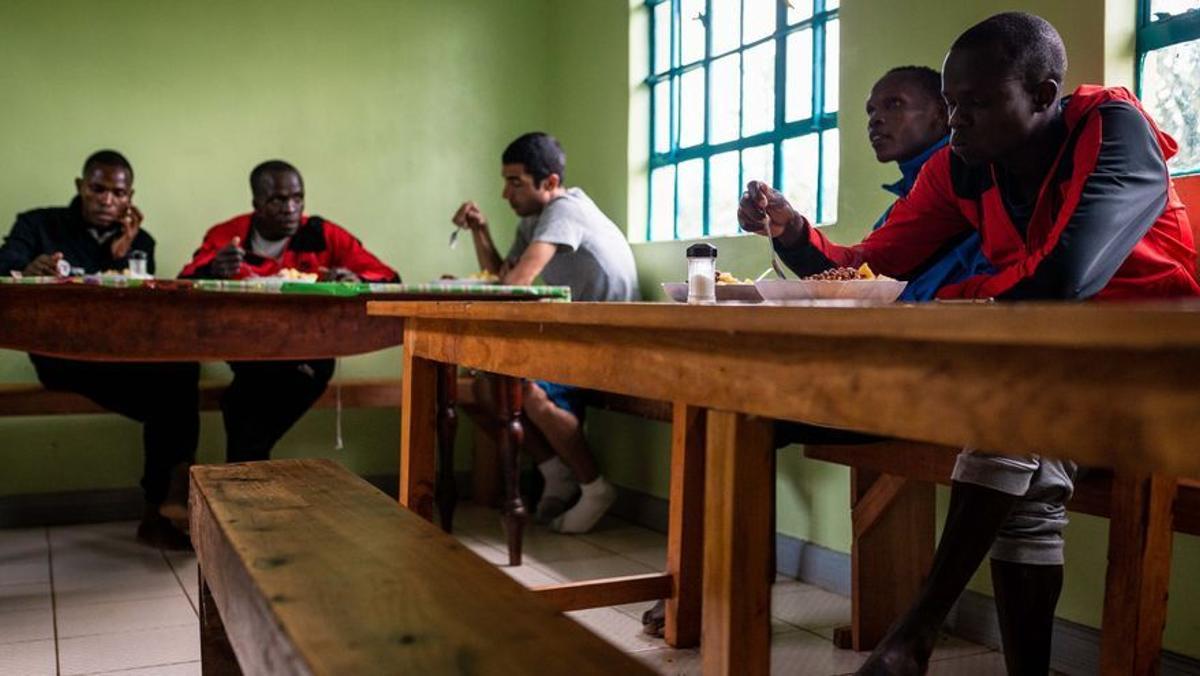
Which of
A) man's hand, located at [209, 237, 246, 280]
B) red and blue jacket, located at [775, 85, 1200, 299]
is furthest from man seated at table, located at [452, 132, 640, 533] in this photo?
red and blue jacket, located at [775, 85, 1200, 299]

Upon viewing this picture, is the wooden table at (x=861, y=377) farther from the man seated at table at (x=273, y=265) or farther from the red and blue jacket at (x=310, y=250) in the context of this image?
the red and blue jacket at (x=310, y=250)

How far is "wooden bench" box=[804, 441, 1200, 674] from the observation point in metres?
1.74

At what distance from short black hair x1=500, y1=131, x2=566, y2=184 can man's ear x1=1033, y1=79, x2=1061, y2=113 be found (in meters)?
2.23

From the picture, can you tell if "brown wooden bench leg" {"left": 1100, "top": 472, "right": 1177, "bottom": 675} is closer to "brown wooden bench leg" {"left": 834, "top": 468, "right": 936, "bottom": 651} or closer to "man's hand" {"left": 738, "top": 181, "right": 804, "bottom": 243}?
"brown wooden bench leg" {"left": 834, "top": 468, "right": 936, "bottom": 651}

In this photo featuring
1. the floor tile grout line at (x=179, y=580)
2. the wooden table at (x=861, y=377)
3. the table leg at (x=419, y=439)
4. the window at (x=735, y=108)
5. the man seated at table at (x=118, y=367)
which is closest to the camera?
the wooden table at (x=861, y=377)

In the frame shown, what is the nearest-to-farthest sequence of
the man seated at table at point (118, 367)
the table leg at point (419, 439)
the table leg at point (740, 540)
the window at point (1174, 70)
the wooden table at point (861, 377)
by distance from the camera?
the wooden table at point (861, 377)
the table leg at point (740, 540)
the window at point (1174, 70)
the table leg at point (419, 439)
the man seated at table at point (118, 367)

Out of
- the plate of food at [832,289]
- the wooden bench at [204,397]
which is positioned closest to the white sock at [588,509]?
the wooden bench at [204,397]

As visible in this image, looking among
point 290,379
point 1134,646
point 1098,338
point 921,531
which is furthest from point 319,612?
point 290,379

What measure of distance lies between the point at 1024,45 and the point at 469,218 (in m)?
2.69

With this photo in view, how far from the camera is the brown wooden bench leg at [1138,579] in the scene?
5.68 feet

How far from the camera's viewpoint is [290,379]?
12.2 ft

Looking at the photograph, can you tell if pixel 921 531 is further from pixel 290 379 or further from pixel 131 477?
pixel 131 477

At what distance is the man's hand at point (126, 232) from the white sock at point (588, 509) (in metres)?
1.80

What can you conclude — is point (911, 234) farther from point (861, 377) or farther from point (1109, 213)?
point (861, 377)
